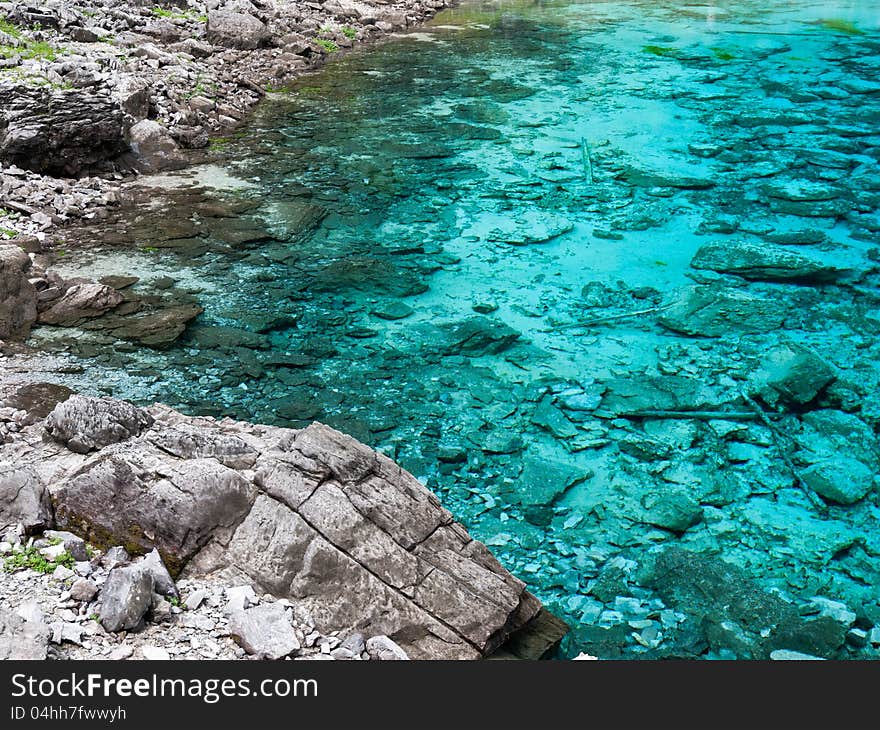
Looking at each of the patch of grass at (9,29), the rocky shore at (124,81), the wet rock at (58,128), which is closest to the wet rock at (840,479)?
the rocky shore at (124,81)

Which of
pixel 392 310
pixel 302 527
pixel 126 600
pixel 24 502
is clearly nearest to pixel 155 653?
pixel 126 600

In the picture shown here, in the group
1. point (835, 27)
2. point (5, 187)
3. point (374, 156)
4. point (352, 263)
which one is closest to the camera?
point (352, 263)

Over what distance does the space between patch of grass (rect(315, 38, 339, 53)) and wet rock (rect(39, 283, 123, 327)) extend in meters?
13.7

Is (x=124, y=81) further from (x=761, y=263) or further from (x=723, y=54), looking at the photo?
(x=723, y=54)

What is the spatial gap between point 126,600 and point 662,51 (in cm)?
1940

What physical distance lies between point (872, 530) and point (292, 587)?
415 centimetres

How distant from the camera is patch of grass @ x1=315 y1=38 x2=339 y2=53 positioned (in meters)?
20.8

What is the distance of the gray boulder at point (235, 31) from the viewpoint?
62.8 feet

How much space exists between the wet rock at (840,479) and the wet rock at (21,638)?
→ 528 centimetres

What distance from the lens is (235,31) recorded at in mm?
19297

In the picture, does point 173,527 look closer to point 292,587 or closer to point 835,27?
point 292,587

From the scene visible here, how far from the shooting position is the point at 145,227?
35.2 feet

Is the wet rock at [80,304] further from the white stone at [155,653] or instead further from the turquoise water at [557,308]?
the white stone at [155,653]

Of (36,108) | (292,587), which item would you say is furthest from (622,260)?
(36,108)
